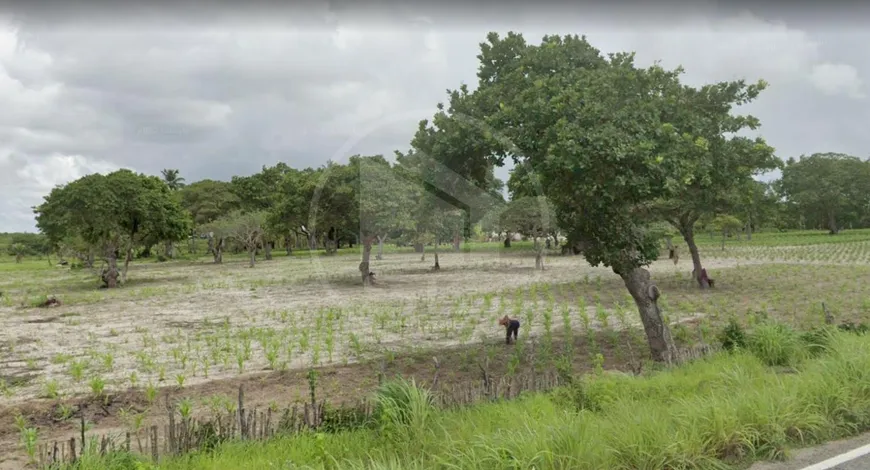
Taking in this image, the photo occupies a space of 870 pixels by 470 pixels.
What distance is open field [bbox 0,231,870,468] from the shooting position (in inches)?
346

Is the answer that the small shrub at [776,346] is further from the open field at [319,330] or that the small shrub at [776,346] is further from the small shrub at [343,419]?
the small shrub at [343,419]

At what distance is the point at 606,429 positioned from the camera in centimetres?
488

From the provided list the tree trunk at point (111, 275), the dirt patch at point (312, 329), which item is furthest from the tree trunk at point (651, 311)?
the tree trunk at point (111, 275)

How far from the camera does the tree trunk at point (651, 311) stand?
9.55 meters

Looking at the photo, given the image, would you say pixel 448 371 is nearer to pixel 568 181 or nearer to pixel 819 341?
pixel 568 181

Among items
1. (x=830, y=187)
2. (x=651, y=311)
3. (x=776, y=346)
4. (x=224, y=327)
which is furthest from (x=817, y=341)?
(x=830, y=187)

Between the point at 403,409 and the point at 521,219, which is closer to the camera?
the point at 403,409

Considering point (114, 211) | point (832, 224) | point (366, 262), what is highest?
point (114, 211)

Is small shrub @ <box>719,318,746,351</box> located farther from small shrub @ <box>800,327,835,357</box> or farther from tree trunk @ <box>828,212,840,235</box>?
tree trunk @ <box>828,212,840,235</box>

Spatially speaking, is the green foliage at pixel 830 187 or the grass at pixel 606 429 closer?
the grass at pixel 606 429

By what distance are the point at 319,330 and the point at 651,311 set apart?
878cm

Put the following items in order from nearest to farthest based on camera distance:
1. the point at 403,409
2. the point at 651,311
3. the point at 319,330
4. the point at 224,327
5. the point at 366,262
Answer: the point at 403,409, the point at 651,311, the point at 319,330, the point at 224,327, the point at 366,262

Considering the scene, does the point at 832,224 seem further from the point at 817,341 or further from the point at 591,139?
the point at 591,139

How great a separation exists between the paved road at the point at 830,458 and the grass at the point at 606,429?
0.42 feet
